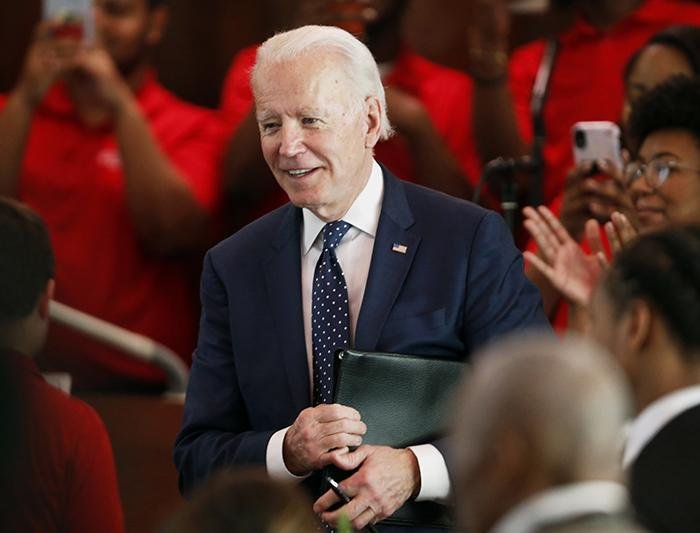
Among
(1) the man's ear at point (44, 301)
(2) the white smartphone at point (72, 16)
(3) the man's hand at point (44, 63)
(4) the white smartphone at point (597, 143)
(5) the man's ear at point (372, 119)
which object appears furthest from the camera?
(3) the man's hand at point (44, 63)

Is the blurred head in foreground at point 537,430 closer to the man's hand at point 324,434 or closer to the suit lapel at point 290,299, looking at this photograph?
the man's hand at point 324,434

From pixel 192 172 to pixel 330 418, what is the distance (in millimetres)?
2351

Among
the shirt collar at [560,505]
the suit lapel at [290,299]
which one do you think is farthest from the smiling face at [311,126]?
the shirt collar at [560,505]

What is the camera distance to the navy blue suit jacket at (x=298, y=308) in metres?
2.80

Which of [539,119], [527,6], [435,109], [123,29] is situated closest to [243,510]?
[539,119]

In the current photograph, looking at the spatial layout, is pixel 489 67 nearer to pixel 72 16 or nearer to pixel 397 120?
pixel 397 120

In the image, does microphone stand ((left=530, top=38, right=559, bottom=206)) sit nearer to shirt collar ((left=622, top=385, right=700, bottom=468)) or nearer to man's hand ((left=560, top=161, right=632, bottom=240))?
man's hand ((left=560, top=161, right=632, bottom=240))

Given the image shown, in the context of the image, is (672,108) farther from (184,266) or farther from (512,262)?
(184,266)

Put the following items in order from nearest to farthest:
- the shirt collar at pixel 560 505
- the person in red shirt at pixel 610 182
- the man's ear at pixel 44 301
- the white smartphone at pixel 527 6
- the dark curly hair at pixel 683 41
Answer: the shirt collar at pixel 560 505 < the man's ear at pixel 44 301 < the person in red shirt at pixel 610 182 < the dark curly hair at pixel 683 41 < the white smartphone at pixel 527 6

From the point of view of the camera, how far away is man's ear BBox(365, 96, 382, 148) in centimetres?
287

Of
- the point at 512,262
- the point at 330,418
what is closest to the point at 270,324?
the point at 330,418

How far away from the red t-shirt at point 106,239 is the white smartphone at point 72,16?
1.04 feet

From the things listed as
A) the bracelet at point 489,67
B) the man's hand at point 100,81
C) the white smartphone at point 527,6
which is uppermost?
the white smartphone at point 527,6

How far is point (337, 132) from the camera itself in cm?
281
